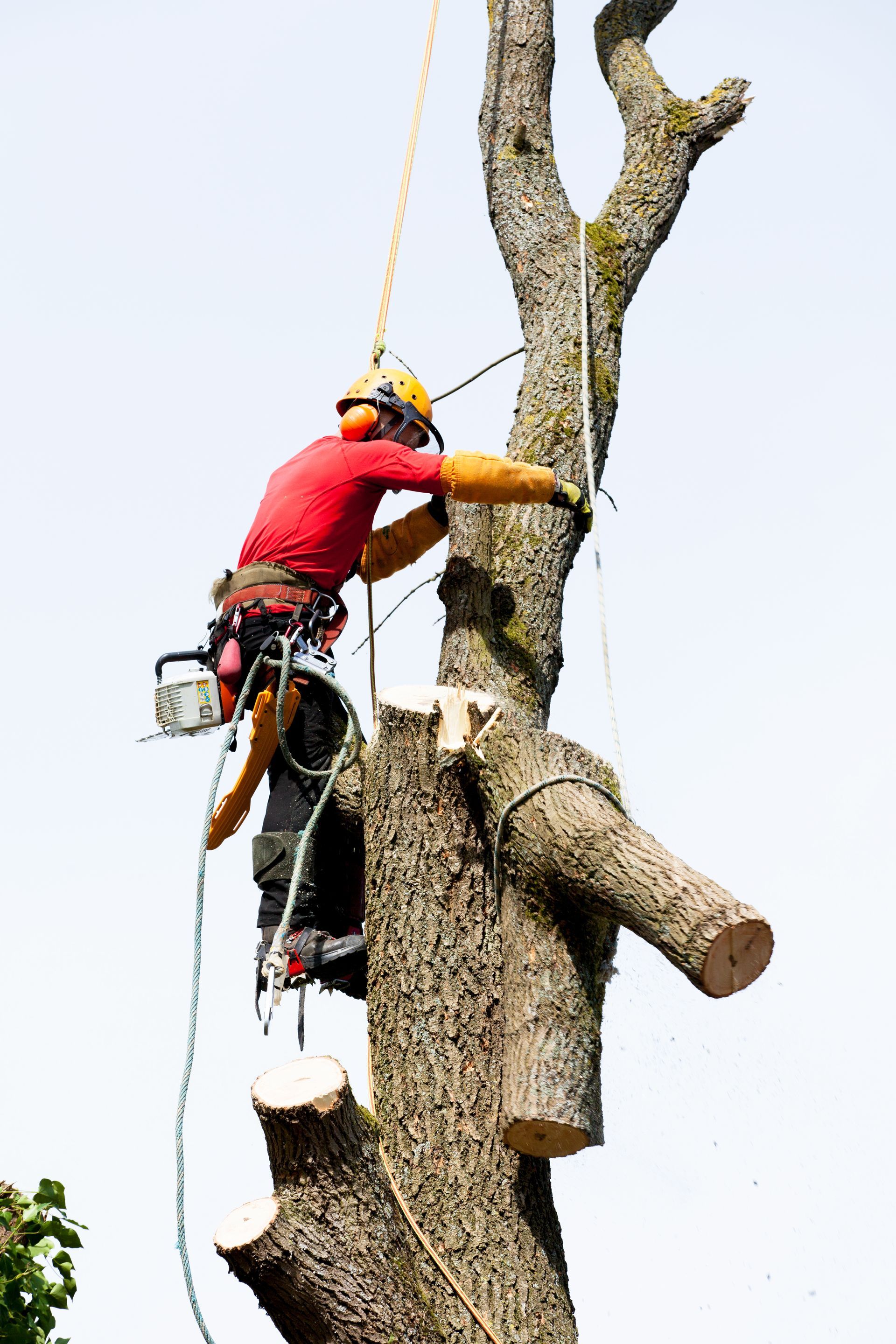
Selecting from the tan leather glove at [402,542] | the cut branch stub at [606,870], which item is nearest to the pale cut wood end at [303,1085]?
the cut branch stub at [606,870]

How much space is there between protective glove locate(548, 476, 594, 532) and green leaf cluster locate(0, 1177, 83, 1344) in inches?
91.9

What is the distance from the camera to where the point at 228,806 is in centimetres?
410

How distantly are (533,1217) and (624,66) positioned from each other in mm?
4498

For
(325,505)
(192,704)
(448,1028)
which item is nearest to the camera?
(448,1028)

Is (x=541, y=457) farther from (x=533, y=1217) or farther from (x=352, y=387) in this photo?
(x=533, y=1217)

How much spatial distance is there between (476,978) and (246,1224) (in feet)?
2.61

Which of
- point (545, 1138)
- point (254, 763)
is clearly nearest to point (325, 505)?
point (254, 763)

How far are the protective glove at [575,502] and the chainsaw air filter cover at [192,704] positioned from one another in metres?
1.22

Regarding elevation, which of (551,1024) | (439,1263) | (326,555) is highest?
(326,555)

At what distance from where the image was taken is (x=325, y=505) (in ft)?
14.1

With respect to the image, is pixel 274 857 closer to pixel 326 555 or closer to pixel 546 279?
pixel 326 555

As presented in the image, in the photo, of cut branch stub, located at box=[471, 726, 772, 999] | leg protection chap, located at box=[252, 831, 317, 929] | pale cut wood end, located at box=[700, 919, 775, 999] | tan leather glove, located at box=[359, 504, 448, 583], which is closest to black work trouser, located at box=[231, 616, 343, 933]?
leg protection chap, located at box=[252, 831, 317, 929]

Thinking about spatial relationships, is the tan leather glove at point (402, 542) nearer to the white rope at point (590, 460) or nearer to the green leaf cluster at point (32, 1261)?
the white rope at point (590, 460)

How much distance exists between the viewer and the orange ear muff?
4441 millimetres
